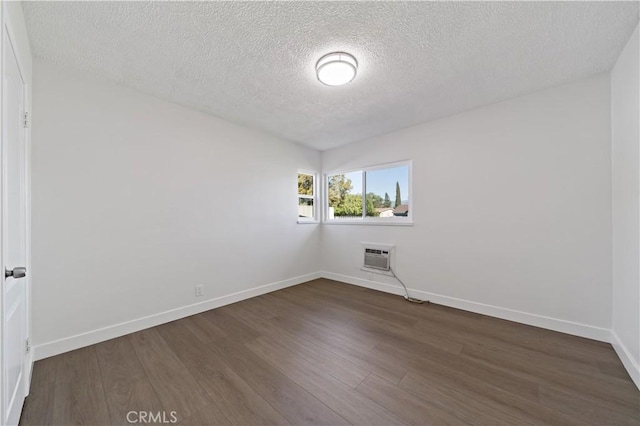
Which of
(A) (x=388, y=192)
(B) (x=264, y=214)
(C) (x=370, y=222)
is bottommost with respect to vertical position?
(C) (x=370, y=222)

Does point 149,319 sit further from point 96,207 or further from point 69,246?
point 96,207

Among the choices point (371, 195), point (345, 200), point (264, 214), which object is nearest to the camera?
point (264, 214)

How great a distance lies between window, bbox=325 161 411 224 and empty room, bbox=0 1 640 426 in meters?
0.10

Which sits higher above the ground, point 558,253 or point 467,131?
point 467,131

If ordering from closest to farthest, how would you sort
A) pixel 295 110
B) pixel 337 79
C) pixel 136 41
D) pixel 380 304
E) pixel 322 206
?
1. pixel 136 41
2. pixel 337 79
3. pixel 295 110
4. pixel 380 304
5. pixel 322 206

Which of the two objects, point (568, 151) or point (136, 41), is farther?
point (568, 151)

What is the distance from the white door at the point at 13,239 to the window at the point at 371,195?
366 cm

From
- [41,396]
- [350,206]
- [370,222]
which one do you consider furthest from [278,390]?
[350,206]

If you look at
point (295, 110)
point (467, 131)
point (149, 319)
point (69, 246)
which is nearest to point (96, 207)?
point (69, 246)

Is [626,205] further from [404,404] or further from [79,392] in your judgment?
[79,392]

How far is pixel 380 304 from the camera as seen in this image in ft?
10.6

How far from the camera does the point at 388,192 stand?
12.6 ft

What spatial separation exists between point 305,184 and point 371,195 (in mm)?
1270

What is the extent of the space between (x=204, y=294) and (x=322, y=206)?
2541mm
